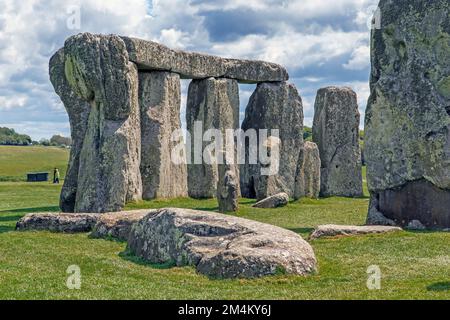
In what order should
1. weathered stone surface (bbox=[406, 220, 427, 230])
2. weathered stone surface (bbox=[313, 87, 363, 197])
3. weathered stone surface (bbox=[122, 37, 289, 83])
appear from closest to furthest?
weathered stone surface (bbox=[406, 220, 427, 230]), weathered stone surface (bbox=[122, 37, 289, 83]), weathered stone surface (bbox=[313, 87, 363, 197])

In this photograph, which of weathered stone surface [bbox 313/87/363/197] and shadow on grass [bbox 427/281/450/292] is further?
weathered stone surface [bbox 313/87/363/197]

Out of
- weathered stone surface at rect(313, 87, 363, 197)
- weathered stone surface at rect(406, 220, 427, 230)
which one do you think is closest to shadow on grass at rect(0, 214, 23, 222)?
weathered stone surface at rect(406, 220, 427, 230)

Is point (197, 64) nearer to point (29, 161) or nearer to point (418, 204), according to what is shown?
point (418, 204)

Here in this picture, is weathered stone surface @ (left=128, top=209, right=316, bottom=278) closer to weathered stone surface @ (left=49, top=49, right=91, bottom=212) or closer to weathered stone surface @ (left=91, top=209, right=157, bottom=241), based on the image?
weathered stone surface @ (left=91, top=209, right=157, bottom=241)

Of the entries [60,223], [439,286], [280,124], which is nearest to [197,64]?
[280,124]

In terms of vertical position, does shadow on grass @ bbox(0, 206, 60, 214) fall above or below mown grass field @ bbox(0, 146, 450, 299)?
above

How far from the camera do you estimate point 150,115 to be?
95.9 ft

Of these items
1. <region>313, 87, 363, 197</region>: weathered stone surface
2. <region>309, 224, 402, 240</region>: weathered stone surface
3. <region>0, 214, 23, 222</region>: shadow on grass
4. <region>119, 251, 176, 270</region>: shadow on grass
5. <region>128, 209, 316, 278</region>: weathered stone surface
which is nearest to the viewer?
<region>128, 209, 316, 278</region>: weathered stone surface

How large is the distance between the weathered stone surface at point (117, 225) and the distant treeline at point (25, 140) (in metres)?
104

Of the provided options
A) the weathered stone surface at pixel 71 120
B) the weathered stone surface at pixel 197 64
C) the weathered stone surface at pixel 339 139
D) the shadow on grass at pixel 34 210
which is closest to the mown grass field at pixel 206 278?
the weathered stone surface at pixel 71 120

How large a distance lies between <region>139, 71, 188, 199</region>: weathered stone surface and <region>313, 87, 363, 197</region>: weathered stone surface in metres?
8.13

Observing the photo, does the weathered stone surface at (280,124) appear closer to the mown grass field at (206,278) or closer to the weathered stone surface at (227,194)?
the weathered stone surface at (227,194)

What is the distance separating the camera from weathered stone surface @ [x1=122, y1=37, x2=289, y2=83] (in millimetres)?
28031

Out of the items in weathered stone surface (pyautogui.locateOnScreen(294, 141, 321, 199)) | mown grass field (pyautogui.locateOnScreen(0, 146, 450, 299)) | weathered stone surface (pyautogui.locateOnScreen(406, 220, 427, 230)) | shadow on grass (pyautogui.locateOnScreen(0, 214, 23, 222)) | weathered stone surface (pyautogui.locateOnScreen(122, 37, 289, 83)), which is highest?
weathered stone surface (pyautogui.locateOnScreen(122, 37, 289, 83))
